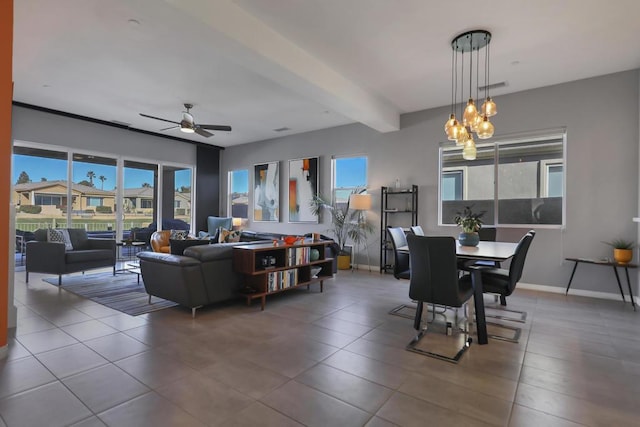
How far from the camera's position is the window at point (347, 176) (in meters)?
6.95

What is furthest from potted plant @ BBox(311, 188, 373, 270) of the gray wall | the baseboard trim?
the baseboard trim

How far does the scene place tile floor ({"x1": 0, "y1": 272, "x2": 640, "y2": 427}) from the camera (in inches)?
71.8

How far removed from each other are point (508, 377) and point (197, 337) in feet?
8.28

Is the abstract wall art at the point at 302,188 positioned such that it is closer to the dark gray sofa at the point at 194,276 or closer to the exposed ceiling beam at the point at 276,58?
the exposed ceiling beam at the point at 276,58

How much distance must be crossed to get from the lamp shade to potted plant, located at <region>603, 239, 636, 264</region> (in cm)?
366

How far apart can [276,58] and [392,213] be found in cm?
389

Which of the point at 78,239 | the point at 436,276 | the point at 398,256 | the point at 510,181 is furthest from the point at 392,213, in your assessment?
the point at 78,239

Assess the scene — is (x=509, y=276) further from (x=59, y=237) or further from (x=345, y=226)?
(x=59, y=237)

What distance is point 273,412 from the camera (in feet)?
6.04

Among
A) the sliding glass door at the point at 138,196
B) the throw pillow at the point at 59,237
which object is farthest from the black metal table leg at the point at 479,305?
the sliding glass door at the point at 138,196

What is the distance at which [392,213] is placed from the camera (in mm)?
6441

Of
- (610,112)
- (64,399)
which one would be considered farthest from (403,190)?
(64,399)

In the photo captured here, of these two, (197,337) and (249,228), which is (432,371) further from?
(249,228)

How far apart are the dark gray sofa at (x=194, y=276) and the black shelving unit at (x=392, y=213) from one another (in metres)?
3.30
